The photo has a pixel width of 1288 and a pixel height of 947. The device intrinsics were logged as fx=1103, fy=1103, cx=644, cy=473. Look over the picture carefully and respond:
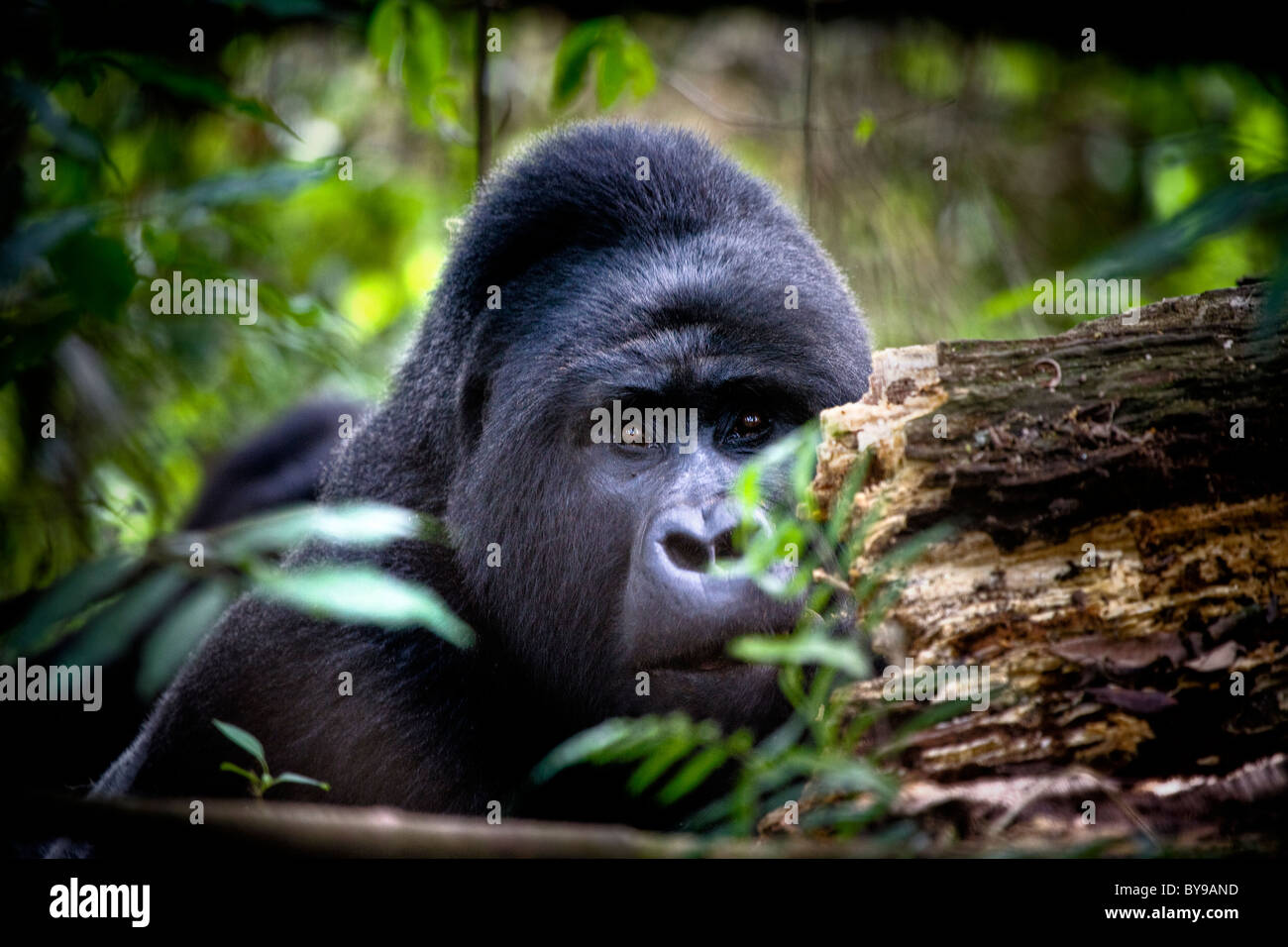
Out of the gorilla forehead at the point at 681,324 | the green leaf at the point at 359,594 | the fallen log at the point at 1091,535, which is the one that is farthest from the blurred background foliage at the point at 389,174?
the green leaf at the point at 359,594

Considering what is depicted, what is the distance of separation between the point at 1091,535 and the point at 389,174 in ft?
31.7

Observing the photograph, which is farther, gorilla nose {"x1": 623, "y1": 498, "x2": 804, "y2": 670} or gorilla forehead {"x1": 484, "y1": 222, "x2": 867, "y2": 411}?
gorilla forehead {"x1": 484, "y1": 222, "x2": 867, "y2": 411}

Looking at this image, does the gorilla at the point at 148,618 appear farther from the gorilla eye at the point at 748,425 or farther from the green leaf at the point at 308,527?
the gorilla eye at the point at 748,425

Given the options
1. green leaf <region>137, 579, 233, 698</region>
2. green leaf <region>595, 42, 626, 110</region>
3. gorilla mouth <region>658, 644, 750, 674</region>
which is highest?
green leaf <region>595, 42, 626, 110</region>

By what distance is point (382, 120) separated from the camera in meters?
10.7

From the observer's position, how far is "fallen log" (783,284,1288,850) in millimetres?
2648

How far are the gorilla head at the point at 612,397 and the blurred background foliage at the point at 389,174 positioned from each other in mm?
713

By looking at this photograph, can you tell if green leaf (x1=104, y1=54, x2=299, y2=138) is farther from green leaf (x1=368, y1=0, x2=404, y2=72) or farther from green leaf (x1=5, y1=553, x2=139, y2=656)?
green leaf (x1=368, y1=0, x2=404, y2=72)

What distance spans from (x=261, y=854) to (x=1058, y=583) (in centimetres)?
211

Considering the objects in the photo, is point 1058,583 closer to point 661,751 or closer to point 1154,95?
point 661,751

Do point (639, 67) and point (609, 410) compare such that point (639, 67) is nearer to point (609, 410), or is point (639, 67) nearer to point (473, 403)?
Answer: point (473, 403)

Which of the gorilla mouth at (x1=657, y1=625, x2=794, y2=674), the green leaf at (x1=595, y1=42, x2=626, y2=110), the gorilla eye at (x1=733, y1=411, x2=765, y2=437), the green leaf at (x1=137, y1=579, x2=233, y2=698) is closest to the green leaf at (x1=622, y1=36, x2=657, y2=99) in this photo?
the green leaf at (x1=595, y1=42, x2=626, y2=110)

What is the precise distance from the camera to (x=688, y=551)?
344cm

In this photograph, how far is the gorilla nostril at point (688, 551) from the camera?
339cm
